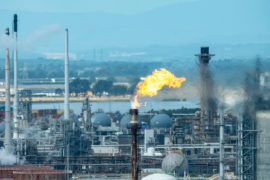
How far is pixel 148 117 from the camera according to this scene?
84125mm

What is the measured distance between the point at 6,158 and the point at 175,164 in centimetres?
1161

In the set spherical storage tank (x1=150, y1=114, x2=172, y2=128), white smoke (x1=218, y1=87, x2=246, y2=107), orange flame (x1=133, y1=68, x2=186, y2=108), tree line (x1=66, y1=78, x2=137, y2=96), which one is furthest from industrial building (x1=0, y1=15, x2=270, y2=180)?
tree line (x1=66, y1=78, x2=137, y2=96)

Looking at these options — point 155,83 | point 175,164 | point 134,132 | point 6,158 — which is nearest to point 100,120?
point 175,164

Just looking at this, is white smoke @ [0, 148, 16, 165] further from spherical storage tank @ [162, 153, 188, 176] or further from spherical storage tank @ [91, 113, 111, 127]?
spherical storage tank @ [91, 113, 111, 127]

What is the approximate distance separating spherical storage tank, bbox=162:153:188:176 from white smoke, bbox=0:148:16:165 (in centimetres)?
1044

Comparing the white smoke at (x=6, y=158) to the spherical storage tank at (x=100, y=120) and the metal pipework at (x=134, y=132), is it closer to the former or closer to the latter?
the metal pipework at (x=134, y=132)

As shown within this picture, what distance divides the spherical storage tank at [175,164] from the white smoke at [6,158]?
1044cm

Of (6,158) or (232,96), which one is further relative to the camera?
(6,158)

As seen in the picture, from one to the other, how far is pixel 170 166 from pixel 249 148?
2034cm

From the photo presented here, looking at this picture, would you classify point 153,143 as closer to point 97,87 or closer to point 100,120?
point 100,120

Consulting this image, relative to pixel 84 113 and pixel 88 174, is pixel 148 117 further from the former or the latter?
pixel 88 174

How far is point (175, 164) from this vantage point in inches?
2108

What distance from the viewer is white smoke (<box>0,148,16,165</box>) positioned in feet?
171

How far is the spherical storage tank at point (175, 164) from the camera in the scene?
53594mm
